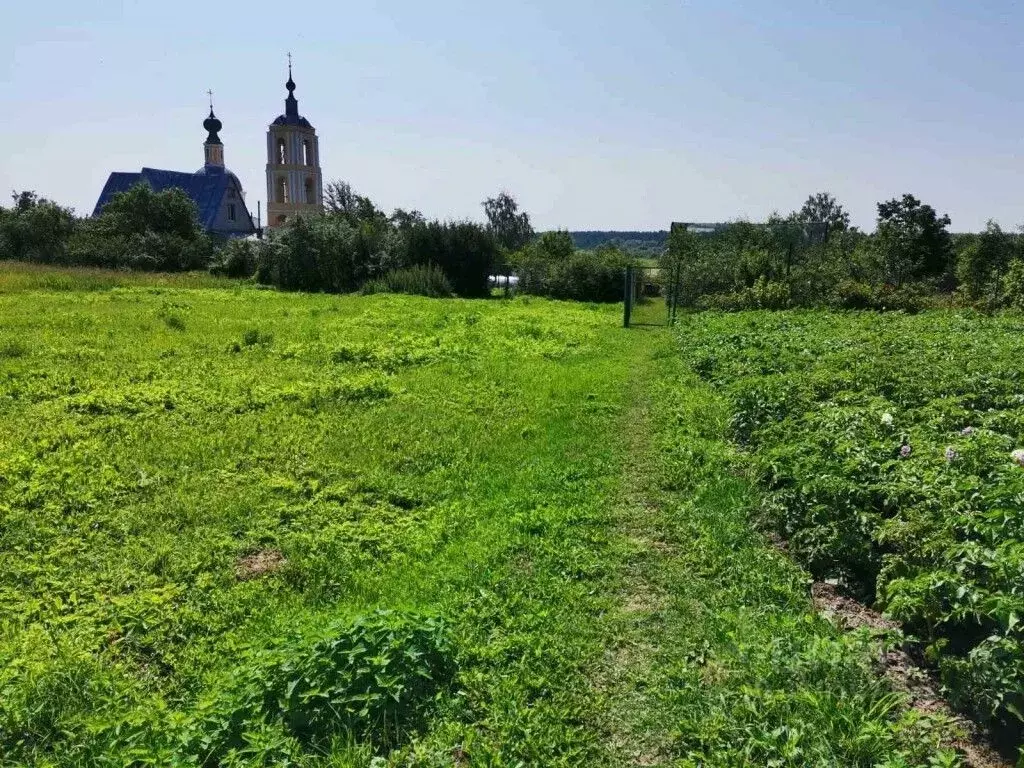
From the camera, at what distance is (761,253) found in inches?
884

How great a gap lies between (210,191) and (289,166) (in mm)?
13912

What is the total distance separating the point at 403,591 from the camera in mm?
4398

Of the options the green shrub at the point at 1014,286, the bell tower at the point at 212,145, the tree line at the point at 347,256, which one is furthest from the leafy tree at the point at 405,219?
the bell tower at the point at 212,145

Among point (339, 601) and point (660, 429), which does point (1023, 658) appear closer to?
point (339, 601)

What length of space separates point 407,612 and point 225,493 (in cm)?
294

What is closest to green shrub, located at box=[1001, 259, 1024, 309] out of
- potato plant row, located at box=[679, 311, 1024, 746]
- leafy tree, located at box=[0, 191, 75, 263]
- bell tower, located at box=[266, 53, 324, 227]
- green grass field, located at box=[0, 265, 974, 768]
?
potato plant row, located at box=[679, 311, 1024, 746]

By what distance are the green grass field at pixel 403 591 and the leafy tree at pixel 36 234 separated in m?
34.0

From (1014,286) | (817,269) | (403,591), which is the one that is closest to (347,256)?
(817,269)

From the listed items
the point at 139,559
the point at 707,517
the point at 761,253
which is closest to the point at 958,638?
the point at 707,517

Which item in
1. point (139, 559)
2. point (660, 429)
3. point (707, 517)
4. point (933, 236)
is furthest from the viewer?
point (933, 236)

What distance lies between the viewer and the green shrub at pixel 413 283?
28469 millimetres

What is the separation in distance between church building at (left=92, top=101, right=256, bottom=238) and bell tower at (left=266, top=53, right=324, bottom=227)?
334 inches

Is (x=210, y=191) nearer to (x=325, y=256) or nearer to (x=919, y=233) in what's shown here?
(x=325, y=256)

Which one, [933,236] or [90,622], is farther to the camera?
[933,236]
